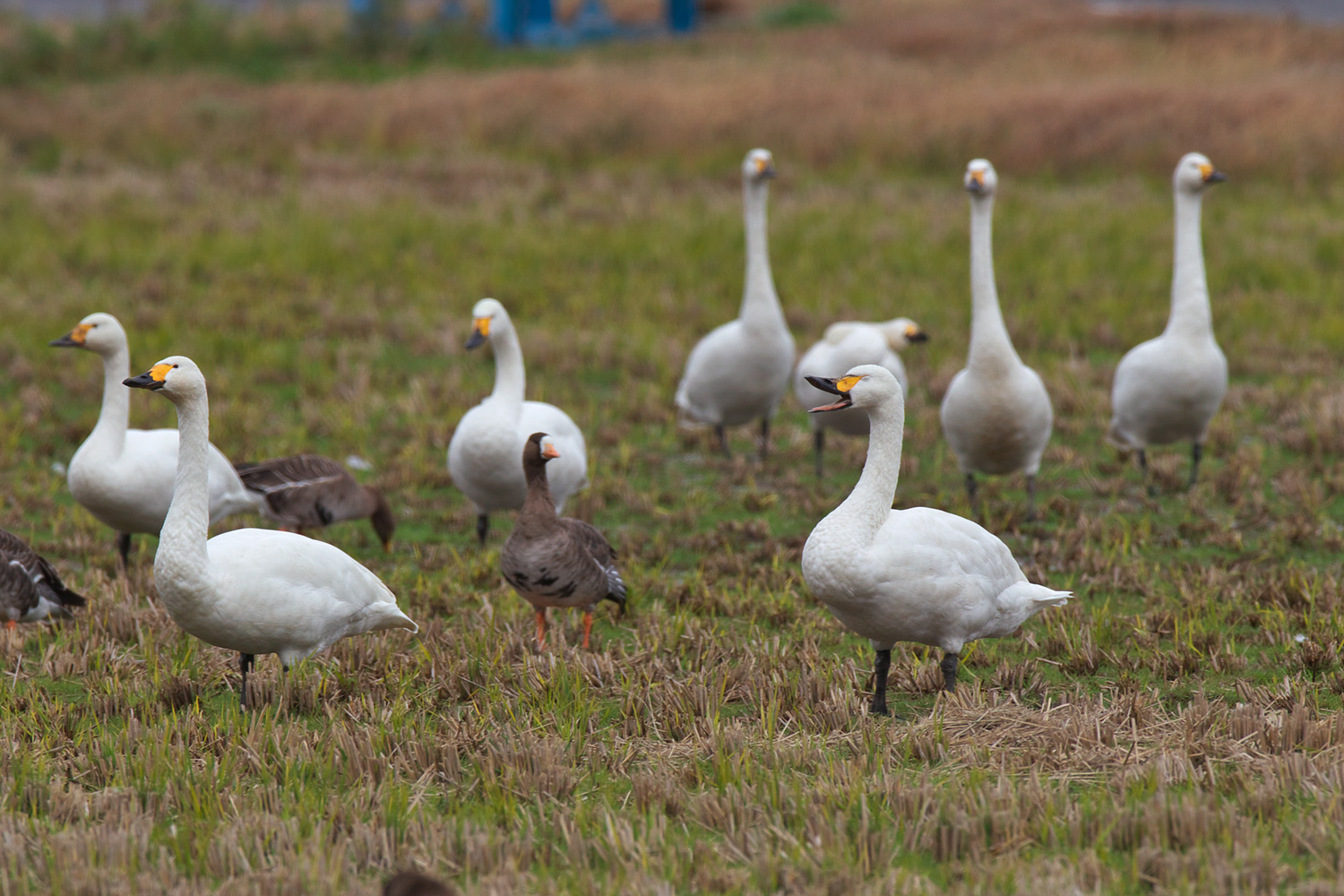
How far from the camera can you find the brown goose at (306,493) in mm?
7410

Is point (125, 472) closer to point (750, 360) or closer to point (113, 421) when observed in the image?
point (113, 421)

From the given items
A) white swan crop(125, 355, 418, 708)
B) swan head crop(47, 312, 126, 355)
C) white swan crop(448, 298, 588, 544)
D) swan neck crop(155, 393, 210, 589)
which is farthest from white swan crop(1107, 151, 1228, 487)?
swan head crop(47, 312, 126, 355)

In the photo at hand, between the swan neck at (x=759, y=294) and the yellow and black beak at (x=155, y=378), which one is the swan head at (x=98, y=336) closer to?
the yellow and black beak at (x=155, y=378)

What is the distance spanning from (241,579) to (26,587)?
1513mm

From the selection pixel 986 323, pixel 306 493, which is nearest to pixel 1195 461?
pixel 986 323

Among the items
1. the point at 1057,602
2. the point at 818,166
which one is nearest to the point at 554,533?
the point at 1057,602

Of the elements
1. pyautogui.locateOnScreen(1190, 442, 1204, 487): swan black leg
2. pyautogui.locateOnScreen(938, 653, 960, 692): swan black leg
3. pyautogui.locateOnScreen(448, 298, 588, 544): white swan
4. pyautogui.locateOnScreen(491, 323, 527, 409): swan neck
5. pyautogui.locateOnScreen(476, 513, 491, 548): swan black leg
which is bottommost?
pyautogui.locateOnScreen(476, 513, 491, 548): swan black leg

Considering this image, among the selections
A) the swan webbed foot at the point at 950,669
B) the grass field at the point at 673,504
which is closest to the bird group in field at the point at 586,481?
the swan webbed foot at the point at 950,669

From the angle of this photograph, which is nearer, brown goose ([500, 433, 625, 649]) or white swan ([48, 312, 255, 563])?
brown goose ([500, 433, 625, 649])

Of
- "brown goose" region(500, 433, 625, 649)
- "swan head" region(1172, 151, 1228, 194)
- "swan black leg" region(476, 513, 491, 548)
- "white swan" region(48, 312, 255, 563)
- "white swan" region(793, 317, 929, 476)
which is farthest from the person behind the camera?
"white swan" region(793, 317, 929, 476)

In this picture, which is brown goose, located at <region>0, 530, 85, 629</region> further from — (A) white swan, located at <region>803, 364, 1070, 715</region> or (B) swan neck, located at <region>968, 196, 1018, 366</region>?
(B) swan neck, located at <region>968, 196, 1018, 366</region>

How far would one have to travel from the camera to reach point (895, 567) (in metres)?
4.86

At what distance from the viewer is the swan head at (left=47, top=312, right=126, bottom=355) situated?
7.30m

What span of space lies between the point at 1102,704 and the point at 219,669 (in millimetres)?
3476
